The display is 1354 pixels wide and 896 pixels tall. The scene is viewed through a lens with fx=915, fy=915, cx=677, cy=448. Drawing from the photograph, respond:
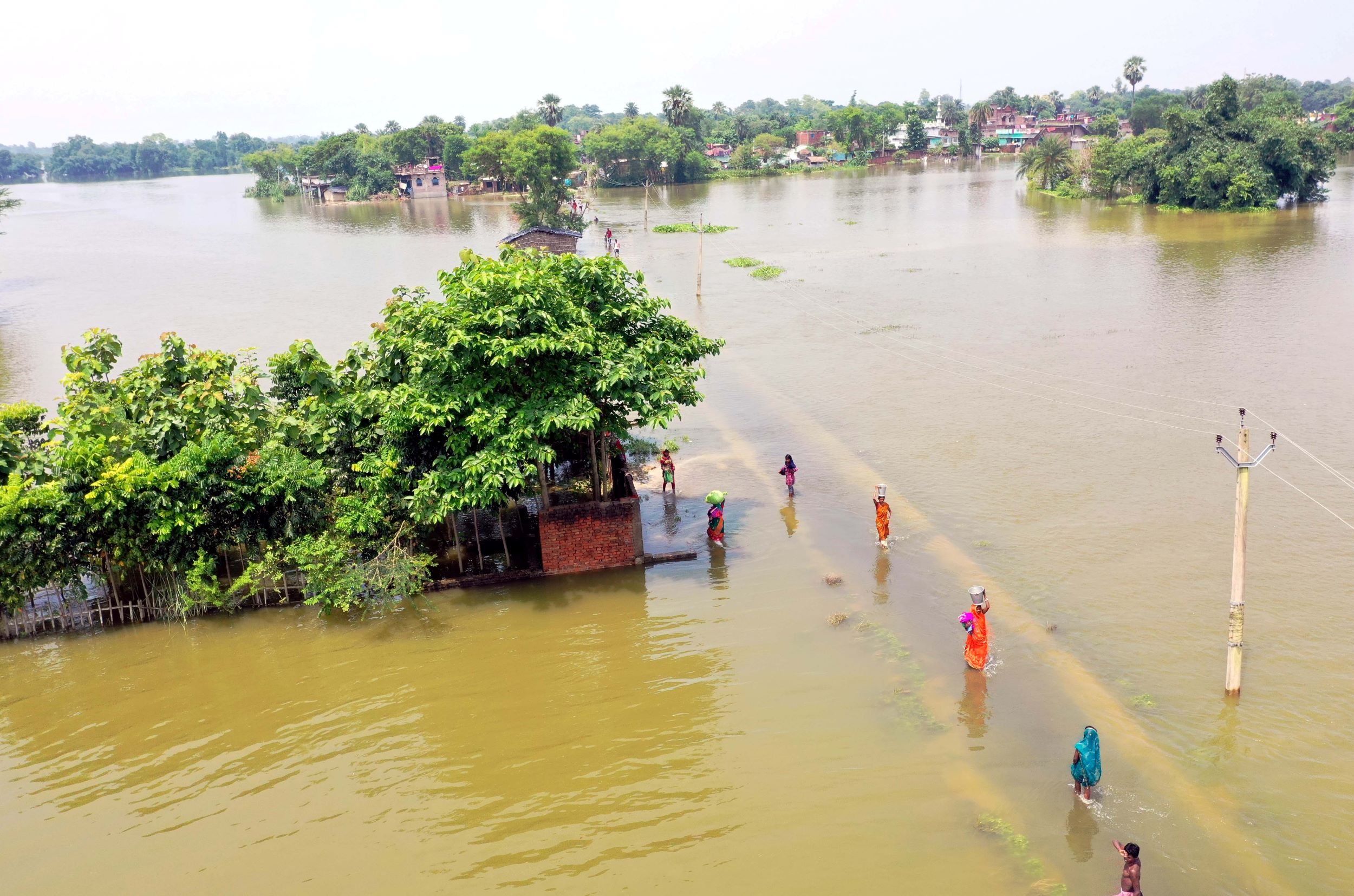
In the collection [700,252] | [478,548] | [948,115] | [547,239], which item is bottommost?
[478,548]

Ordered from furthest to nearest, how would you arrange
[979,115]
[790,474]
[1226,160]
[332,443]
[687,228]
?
[979,115] → [687,228] → [1226,160] → [790,474] → [332,443]

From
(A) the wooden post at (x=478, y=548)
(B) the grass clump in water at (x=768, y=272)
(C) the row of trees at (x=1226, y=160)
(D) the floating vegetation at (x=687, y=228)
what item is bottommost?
(A) the wooden post at (x=478, y=548)

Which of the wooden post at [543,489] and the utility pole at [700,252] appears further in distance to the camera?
the utility pole at [700,252]

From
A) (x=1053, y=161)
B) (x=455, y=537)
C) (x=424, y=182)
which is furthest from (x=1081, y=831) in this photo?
(x=424, y=182)

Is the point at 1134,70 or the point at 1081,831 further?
the point at 1134,70

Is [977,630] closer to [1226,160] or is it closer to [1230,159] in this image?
[1230,159]

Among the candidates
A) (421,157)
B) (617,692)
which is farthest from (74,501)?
(421,157)

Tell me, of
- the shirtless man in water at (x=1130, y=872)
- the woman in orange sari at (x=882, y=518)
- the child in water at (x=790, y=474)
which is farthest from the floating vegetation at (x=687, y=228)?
the shirtless man in water at (x=1130, y=872)

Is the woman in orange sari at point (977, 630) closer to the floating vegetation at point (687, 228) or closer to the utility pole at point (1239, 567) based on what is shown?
the utility pole at point (1239, 567)
